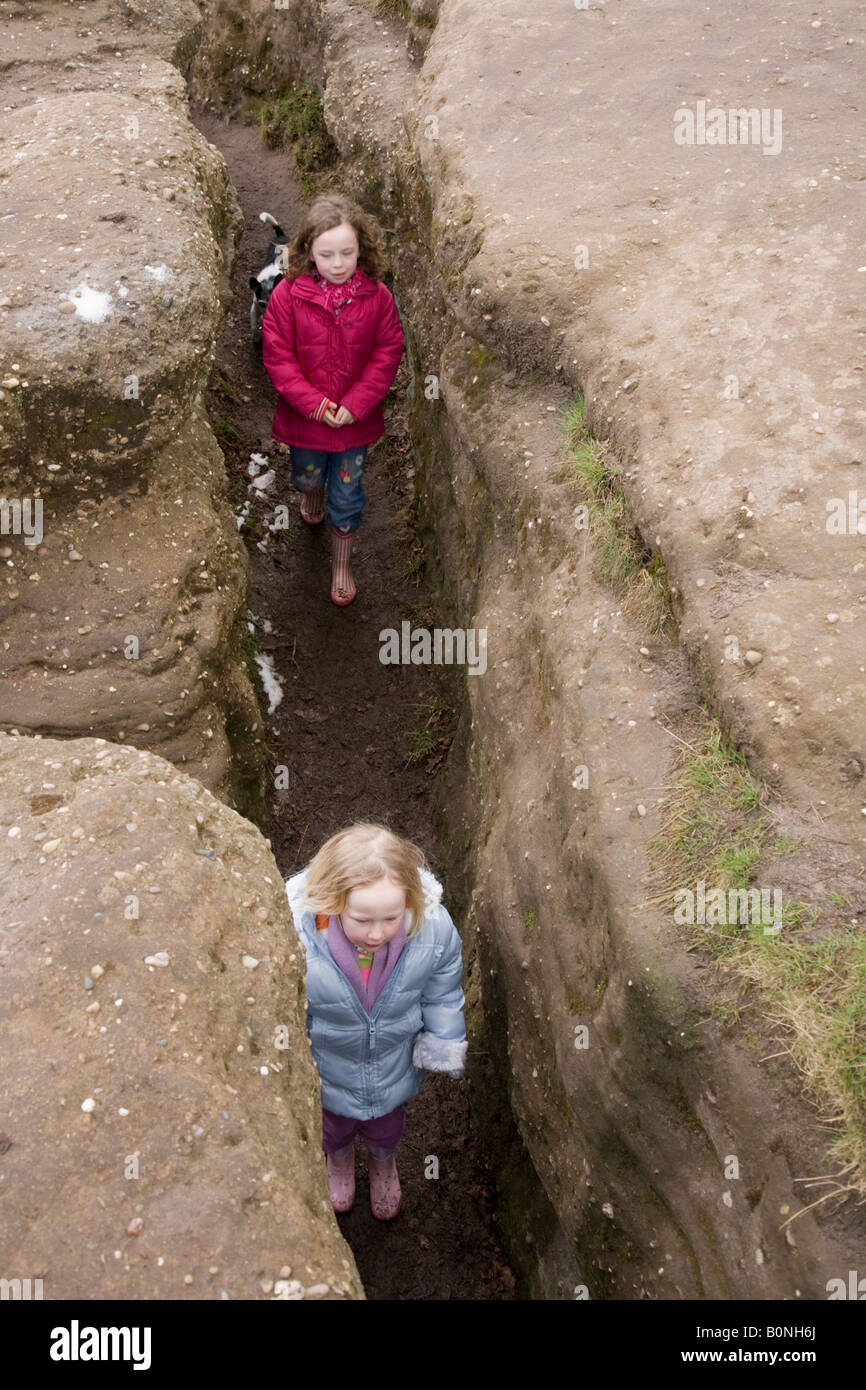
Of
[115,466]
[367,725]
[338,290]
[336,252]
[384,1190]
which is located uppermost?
[336,252]

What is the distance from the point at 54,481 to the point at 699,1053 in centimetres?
375

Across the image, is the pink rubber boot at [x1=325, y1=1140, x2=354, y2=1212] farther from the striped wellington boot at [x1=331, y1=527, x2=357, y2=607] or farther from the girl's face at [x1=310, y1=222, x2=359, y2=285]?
the girl's face at [x1=310, y1=222, x2=359, y2=285]

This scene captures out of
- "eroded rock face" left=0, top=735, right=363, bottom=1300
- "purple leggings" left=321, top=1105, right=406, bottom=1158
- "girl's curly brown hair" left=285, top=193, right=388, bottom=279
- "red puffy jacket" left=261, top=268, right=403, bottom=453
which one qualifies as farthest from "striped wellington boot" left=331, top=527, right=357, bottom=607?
"eroded rock face" left=0, top=735, right=363, bottom=1300

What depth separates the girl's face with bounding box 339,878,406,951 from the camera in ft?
13.0

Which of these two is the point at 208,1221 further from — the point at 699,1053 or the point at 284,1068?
the point at 699,1053

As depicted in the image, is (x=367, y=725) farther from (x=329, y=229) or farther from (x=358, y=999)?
(x=358, y=999)

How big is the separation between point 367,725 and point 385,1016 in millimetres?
2953

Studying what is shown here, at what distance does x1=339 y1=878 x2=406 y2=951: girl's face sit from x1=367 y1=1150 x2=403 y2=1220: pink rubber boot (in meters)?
1.69

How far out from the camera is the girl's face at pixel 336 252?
620 centimetres

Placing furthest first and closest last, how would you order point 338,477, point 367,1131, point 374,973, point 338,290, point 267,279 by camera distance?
point 267,279
point 338,477
point 338,290
point 367,1131
point 374,973

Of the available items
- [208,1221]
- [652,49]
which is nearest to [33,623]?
[208,1221]

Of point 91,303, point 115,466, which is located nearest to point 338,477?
point 115,466

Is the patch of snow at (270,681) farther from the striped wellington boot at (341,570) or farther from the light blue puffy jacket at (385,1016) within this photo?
the light blue puffy jacket at (385,1016)

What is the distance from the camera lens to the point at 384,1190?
17.4ft
